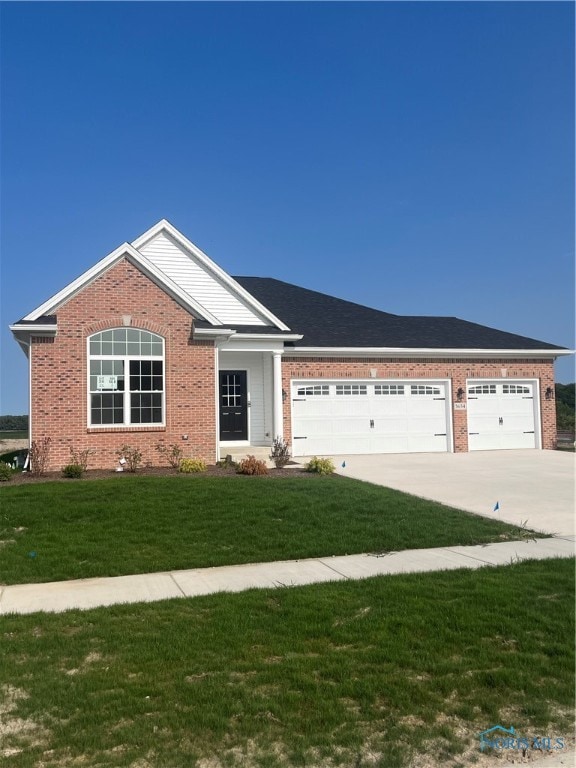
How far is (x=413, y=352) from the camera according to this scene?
20203 millimetres

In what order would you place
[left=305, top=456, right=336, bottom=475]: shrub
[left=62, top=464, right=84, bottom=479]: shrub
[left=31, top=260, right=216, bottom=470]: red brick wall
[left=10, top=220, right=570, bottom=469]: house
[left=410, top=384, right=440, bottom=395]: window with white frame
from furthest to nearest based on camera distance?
[left=410, top=384, right=440, bottom=395]: window with white frame → [left=10, top=220, right=570, bottom=469]: house → [left=305, top=456, right=336, bottom=475]: shrub → [left=31, top=260, right=216, bottom=470]: red brick wall → [left=62, top=464, right=84, bottom=479]: shrub

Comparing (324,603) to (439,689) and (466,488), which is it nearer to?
(439,689)

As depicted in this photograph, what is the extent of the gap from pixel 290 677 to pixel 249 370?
15033mm

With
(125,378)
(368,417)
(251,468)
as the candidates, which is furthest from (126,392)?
(368,417)

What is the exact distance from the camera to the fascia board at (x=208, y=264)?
1878 centimetres

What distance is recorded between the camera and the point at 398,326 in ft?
73.7

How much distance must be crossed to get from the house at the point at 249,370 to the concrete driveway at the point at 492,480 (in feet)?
4.61

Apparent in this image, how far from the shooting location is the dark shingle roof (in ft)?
66.3

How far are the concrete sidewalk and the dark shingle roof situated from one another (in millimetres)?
11052

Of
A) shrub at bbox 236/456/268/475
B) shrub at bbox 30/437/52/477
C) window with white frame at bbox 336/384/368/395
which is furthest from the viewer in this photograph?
window with white frame at bbox 336/384/368/395

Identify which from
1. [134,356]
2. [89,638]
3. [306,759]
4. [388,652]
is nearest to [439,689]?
[388,652]

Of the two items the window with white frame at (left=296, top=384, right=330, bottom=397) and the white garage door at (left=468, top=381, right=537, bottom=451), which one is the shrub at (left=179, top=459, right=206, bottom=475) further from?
the white garage door at (left=468, top=381, right=537, bottom=451)

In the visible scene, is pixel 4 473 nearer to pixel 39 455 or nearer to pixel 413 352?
pixel 39 455

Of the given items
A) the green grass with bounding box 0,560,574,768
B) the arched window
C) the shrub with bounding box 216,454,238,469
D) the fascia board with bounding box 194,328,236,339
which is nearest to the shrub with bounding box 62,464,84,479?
the arched window
